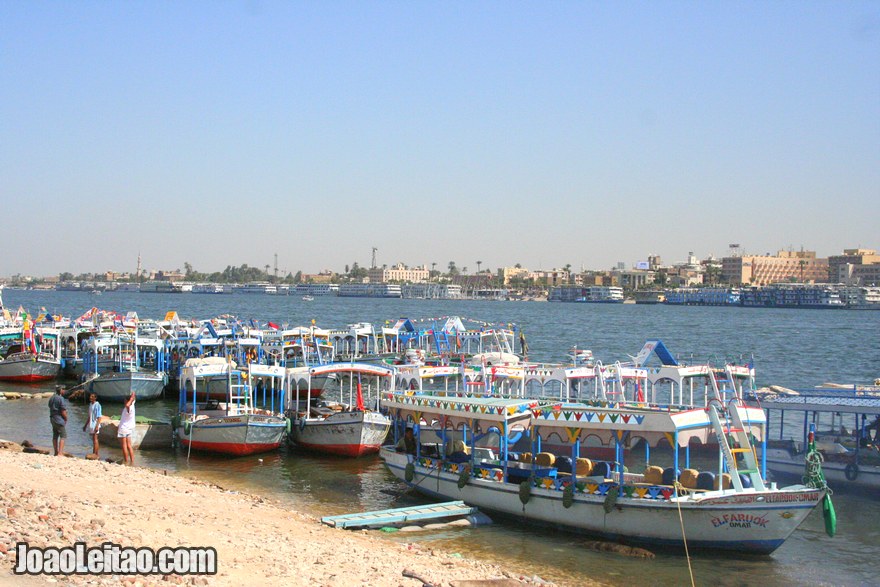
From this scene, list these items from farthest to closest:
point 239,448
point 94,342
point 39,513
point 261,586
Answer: point 94,342 → point 239,448 → point 39,513 → point 261,586

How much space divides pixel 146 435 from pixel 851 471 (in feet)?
72.2

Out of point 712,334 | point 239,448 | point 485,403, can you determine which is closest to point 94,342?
point 239,448

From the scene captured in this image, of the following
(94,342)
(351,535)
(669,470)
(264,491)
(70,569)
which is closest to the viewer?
(70,569)

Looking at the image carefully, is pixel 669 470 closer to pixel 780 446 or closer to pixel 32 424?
pixel 780 446

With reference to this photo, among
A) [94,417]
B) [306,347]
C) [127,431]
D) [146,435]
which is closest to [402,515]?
[127,431]

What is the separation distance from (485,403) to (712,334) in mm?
95118

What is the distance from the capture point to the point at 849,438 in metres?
25.5

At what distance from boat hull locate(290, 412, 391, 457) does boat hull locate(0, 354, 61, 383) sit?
26395mm

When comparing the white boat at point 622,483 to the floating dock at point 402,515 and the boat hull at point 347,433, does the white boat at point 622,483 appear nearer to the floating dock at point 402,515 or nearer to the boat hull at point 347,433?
the floating dock at point 402,515

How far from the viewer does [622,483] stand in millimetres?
19172

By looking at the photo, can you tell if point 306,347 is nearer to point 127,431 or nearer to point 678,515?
point 127,431

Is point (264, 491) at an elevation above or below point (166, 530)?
below

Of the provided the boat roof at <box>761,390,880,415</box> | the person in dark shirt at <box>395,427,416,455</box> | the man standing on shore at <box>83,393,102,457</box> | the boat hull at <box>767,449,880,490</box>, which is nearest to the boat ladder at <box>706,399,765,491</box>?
the boat hull at <box>767,449,880,490</box>

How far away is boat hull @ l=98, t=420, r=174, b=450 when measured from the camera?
2936 cm
